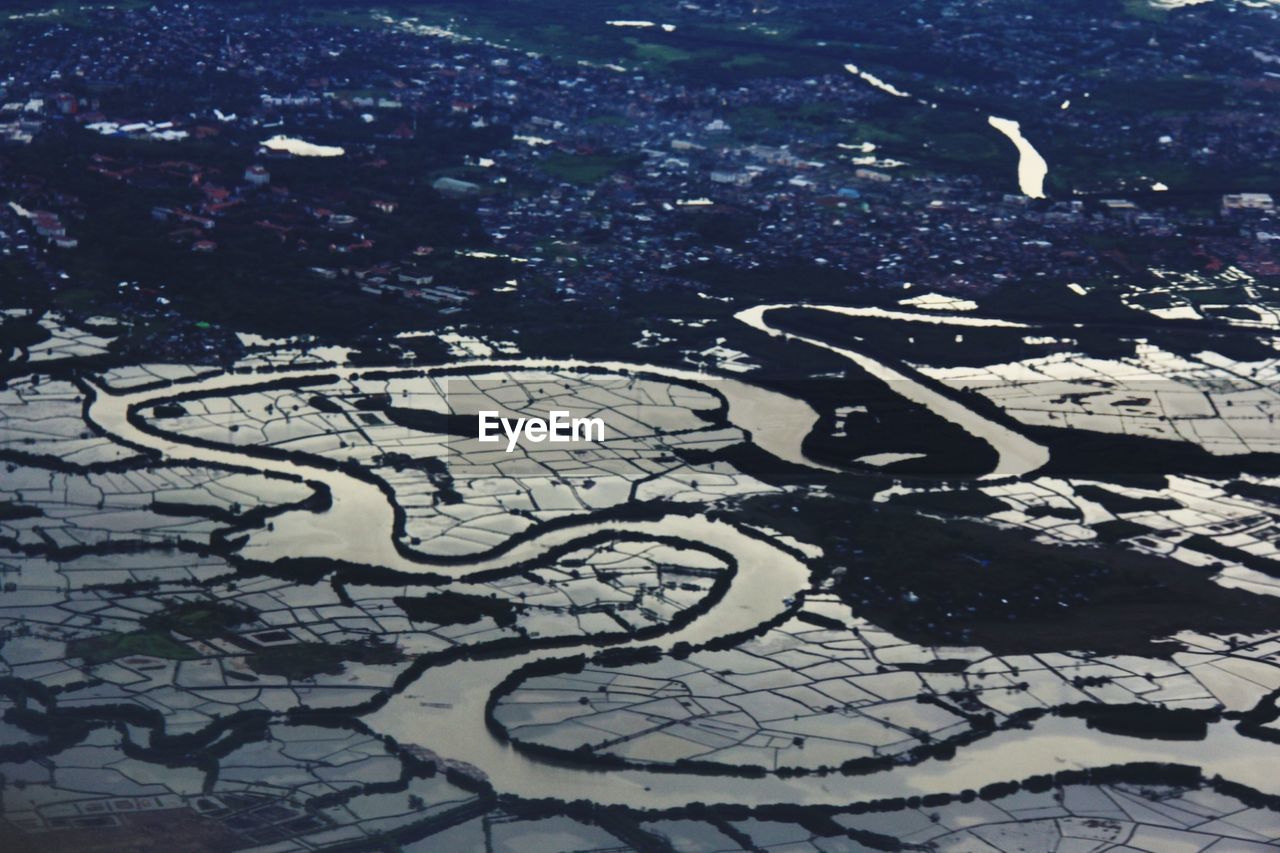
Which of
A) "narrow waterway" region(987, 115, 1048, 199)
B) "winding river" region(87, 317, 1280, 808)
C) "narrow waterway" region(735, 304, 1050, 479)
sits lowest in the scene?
"winding river" region(87, 317, 1280, 808)

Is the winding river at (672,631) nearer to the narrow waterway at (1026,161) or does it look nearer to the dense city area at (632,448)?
A: the dense city area at (632,448)

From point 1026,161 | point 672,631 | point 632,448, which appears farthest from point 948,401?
point 1026,161

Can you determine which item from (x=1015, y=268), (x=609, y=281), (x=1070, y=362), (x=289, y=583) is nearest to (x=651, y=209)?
(x=609, y=281)

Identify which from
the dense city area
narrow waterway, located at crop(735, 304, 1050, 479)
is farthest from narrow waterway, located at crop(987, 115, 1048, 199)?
narrow waterway, located at crop(735, 304, 1050, 479)

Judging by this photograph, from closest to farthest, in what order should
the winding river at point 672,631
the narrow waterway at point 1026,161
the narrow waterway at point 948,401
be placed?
the winding river at point 672,631 → the narrow waterway at point 948,401 → the narrow waterway at point 1026,161

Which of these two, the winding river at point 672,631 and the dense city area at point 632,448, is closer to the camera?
the winding river at point 672,631

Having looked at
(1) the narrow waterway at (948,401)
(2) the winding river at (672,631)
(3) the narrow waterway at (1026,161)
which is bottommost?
(2) the winding river at (672,631)

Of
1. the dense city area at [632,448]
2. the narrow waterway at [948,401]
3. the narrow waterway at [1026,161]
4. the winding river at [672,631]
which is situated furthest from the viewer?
A: the narrow waterway at [1026,161]

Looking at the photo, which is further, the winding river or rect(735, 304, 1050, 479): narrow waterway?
rect(735, 304, 1050, 479): narrow waterway

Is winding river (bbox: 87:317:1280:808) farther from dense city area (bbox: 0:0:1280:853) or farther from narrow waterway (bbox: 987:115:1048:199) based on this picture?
narrow waterway (bbox: 987:115:1048:199)

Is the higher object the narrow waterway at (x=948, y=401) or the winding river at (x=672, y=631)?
the narrow waterway at (x=948, y=401)

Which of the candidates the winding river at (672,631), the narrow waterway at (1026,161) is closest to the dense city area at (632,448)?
the winding river at (672,631)

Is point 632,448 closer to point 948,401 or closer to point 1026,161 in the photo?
point 948,401

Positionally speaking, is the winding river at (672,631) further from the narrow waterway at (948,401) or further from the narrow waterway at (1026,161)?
the narrow waterway at (1026,161)
